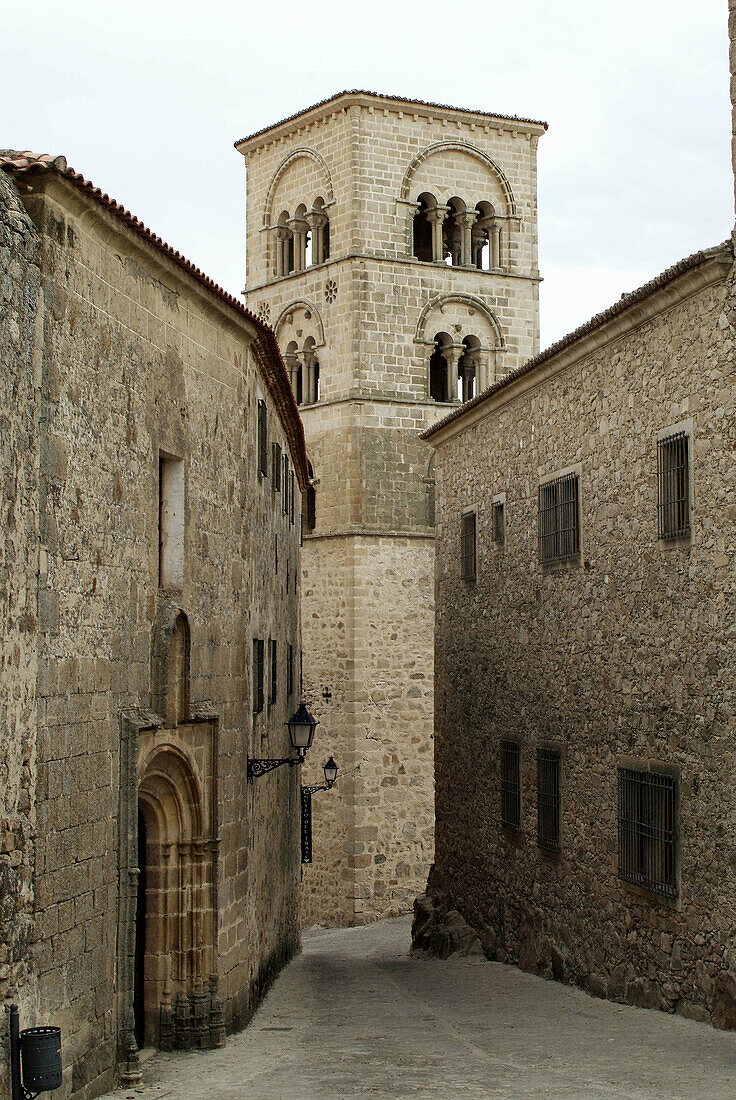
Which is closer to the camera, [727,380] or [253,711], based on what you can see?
[727,380]

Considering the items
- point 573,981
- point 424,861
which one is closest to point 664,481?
point 573,981

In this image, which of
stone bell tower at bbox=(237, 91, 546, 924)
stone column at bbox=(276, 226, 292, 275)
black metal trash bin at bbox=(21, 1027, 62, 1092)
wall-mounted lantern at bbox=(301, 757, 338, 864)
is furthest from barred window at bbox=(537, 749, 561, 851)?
stone column at bbox=(276, 226, 292, 275)

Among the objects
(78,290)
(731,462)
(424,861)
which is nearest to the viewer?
(78,290)

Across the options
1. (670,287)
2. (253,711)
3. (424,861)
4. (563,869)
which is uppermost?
(670,287)

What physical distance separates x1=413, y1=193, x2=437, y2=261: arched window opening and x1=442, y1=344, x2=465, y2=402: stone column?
7.87 feet

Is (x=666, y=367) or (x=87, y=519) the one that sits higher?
(x=666, y=367)

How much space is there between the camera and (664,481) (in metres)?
12.9

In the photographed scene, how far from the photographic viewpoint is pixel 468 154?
106ft

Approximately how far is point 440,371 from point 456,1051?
2232 cm

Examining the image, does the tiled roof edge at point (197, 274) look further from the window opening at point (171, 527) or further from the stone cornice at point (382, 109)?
the stone cornice at point (382, 109)

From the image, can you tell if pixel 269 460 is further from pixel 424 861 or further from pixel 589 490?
pixel 424 861

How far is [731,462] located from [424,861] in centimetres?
1911

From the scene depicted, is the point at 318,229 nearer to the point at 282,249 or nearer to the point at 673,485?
the point at 282,249

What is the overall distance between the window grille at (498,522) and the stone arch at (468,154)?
48.7 feet
